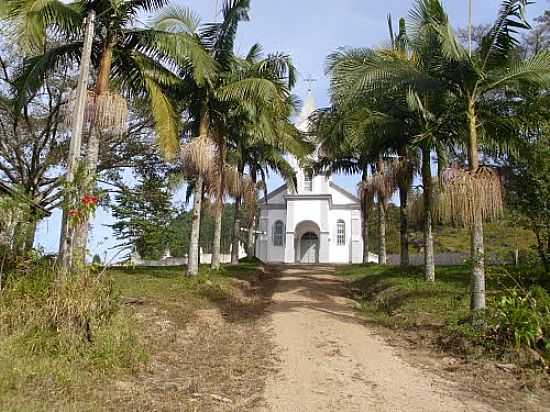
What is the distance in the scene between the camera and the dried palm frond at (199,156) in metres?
15.8

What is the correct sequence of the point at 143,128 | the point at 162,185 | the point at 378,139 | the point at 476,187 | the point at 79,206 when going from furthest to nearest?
1. the point at 162,185
2. the point at 143,128
3. the point at 378,139
4. the point at 476,187
5. the point at 79,206

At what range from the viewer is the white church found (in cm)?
3916

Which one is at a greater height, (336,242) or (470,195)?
(336,242)

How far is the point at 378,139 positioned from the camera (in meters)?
16.7

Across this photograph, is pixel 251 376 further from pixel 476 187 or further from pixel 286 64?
pixel 286 64

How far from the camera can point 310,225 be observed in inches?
1583

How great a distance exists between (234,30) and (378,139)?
5.56 metres

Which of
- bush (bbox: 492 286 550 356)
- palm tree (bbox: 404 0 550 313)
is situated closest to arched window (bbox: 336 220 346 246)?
palm tree (bbox: 404 0 550 313)

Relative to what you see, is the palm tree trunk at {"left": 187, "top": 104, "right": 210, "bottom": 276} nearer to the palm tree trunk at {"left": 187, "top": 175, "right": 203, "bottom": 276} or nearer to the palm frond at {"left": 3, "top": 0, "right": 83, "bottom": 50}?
the palm tree trunk at {"left": 187, "top": 175, "right": 203, "bottom": 276}

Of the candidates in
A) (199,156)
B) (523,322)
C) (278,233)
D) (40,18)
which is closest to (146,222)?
(278,233)

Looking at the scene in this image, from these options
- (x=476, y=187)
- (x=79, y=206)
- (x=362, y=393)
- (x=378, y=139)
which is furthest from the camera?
(x=378, y=139)

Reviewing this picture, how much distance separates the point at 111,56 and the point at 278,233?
2903 cm

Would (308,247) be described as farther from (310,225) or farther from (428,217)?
(428,217)

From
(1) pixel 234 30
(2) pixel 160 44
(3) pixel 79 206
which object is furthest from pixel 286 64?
(3) pixel 79 206
